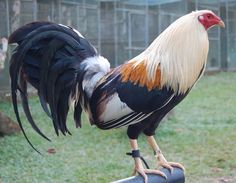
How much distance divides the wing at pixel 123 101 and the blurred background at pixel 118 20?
18.6 feet

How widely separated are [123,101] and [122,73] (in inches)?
6.2

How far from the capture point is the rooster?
2.41 meters

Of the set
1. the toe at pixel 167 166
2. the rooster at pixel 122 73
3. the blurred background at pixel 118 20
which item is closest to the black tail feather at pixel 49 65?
the rooster at pixel 122 73

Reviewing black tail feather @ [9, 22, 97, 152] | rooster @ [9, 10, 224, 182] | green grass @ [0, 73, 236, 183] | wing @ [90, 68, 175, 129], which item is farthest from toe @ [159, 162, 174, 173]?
green grass @ [0, 73, 236, 183]

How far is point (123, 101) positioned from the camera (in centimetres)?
244

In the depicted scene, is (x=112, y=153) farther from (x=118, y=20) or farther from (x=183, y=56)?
(x=118, y=20)

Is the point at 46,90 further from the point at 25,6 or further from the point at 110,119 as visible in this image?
the point at 25,6

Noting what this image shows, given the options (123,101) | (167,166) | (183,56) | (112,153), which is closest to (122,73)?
(123,101)

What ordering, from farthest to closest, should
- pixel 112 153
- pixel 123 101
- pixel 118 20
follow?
pixel 118 20
pixel 112 153
pixel 123 101

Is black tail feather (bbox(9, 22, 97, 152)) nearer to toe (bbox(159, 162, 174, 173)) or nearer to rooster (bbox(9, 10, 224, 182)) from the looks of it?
rooster (bbox(9, 10, 224, 182))

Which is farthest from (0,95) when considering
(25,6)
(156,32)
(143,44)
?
(156,32)

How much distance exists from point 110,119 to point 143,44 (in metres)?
12.4

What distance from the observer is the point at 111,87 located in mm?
2475

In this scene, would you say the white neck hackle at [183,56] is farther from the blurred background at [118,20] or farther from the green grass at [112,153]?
the blurred background at [118,20]
